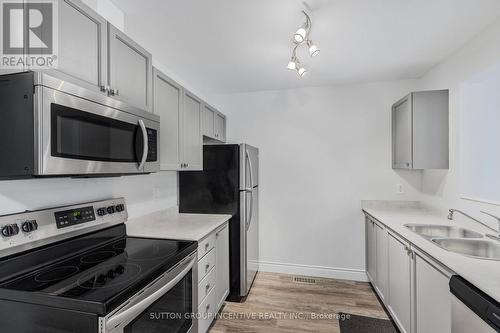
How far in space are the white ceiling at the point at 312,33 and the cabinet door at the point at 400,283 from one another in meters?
1.69

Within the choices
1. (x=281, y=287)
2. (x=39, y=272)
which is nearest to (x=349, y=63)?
(x=281, y=287)

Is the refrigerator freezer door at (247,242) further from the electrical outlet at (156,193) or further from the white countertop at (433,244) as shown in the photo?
the white countertop at (433,244)

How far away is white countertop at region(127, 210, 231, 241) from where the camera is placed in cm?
184

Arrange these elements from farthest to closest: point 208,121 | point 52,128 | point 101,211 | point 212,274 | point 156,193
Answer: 1. point 208,121
2. point 156,193
3. point 212,274
4. point 101,211
5. point 52,128

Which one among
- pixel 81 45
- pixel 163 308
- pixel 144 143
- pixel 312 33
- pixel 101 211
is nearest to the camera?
pixel 81 45

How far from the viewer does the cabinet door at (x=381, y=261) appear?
238cm

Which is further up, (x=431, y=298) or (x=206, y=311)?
(x=431, y=298)

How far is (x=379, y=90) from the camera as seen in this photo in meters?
3.14

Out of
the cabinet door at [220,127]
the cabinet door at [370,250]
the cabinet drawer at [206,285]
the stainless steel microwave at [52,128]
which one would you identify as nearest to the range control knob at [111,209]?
the stainless steel microwave at [52,128]

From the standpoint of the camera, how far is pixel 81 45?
1.22 metres

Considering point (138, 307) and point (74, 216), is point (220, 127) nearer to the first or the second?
point (74, 216)

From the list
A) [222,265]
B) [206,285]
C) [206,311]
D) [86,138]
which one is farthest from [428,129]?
[86,138]

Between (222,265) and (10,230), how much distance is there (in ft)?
5.43

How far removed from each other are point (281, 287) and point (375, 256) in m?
1.13
